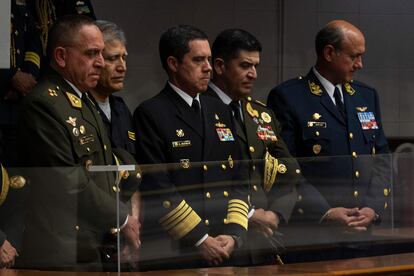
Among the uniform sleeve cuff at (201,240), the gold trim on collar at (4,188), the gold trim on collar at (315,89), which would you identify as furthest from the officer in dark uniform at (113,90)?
the gold trim on collar at (315,89)

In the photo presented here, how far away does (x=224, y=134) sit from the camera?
191 inches

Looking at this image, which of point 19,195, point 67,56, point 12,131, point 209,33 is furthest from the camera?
point 209,33

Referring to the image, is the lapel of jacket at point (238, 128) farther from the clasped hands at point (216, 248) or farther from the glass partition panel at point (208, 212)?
the clasped hands at point (216, 248)

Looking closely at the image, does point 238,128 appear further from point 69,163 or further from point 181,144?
point 69,163

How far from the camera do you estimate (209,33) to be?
740 centimetres

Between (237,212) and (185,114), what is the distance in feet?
1.92

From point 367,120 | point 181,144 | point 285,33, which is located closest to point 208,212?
point 181,144

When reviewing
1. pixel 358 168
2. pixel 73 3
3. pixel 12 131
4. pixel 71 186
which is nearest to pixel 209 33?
pixel 73 3

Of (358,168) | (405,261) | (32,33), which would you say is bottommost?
(405,261)

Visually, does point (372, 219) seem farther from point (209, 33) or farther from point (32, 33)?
point (209, 33)

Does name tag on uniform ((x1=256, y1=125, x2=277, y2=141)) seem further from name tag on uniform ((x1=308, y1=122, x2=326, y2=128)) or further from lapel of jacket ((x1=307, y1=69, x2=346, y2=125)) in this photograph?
lapel of jacket ((x1=307, y1=69, x2=346, y2=125))

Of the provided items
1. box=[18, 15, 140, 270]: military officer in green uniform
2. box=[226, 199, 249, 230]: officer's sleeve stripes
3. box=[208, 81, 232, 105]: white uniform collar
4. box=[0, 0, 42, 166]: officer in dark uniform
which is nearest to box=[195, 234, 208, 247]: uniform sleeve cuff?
box=[226, 199, 249, 230]: officer's sleeve stripes

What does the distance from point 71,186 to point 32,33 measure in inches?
69.7

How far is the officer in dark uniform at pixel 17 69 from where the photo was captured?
5273mm
